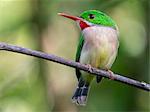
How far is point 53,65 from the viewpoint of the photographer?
4859 millimetres

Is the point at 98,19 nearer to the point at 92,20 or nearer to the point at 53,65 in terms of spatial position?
the point at 92,20

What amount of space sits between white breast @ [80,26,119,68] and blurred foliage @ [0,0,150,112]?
701 mm

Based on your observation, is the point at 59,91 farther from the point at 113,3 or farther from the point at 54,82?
the point at 113,3

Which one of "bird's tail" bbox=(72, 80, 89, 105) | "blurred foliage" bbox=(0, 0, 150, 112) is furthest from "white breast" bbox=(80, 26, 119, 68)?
"blurred foliage" bbox=(0, 0, 150, 112)

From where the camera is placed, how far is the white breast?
3664 millimetres

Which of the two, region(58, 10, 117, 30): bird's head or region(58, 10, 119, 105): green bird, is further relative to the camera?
region(58, 10, 117, 30): bird's head

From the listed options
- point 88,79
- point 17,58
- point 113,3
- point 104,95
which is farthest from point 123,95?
point 17,58

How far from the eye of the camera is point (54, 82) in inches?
181

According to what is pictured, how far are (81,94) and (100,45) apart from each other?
2.33ft

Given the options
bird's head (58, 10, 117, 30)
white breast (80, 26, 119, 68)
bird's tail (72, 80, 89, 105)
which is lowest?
bird's tail (72, 80, 89, 105)

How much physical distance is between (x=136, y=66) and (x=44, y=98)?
2.94 feet

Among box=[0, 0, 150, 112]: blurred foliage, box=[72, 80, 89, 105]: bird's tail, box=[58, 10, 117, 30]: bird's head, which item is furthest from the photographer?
box=[0, 0, 150, 112]: blurred foliage

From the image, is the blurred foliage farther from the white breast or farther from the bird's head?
the white breast

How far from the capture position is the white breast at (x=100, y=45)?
3.66m
